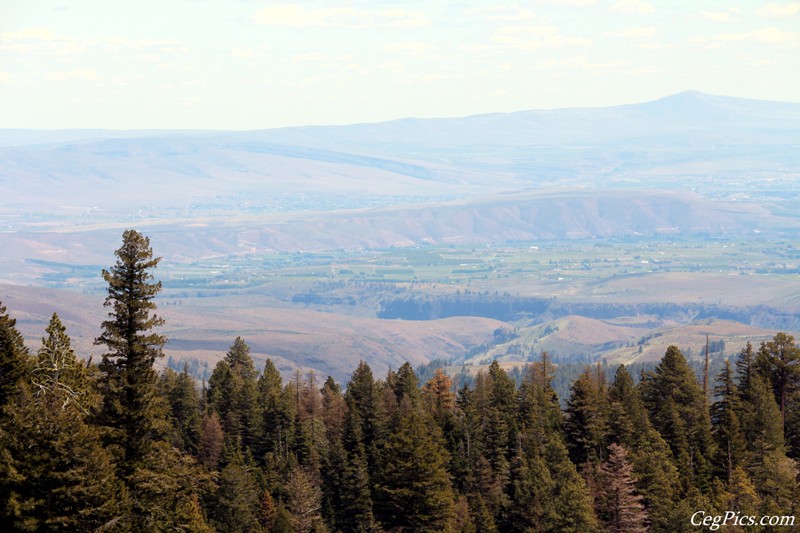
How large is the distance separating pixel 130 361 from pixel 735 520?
4114cm

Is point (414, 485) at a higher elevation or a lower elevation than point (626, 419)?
lower

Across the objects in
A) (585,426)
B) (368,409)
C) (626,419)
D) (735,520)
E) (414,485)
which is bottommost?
(735,520)

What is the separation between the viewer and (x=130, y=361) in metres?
48.4

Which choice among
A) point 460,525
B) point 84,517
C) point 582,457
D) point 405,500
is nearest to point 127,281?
point 84,517

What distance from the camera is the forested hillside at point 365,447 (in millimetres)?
44594

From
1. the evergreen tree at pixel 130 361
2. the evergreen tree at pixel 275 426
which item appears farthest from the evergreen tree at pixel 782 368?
the evergreen tree at pixel 130 361

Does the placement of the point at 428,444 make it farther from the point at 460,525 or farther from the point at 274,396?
the point at 274,396

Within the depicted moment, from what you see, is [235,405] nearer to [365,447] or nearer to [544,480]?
[365,447]

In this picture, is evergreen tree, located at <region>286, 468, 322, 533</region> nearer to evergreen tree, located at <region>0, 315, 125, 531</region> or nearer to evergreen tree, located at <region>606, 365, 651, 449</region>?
evergreen tree, located at <region>606, 365, 651, 449</region>

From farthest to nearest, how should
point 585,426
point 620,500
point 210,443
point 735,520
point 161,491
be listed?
point 210,443 < point 585,426 < point 620,500 < point 735,520 < point 161,491

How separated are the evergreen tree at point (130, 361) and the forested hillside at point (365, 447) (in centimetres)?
7

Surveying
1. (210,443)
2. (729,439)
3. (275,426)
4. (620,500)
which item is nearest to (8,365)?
(620,500)

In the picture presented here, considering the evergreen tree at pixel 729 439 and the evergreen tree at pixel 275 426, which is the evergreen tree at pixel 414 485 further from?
the evergreen tree at pixel 729 439

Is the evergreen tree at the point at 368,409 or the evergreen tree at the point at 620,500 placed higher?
the evergreen tree at the point at 368,409
